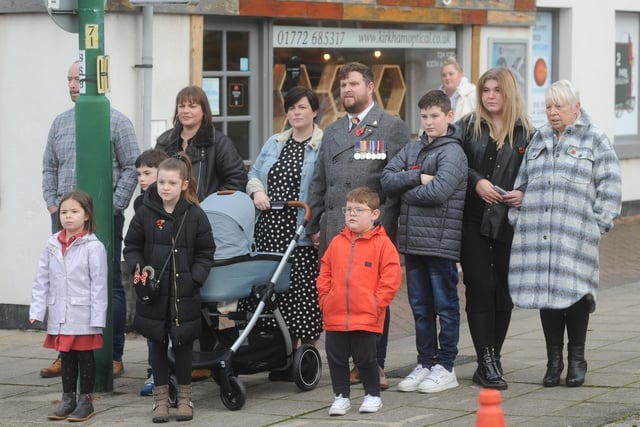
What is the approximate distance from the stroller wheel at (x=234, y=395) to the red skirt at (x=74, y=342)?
2.62ft

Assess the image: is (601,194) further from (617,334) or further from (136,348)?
(136,348)

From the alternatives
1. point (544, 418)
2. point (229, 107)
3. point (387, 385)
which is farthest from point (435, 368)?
point (229, 107)

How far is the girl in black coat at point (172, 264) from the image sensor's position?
8.12 metres

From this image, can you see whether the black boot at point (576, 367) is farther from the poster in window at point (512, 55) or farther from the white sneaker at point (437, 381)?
the poster in window at point (512, 55)

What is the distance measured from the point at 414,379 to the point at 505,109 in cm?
175

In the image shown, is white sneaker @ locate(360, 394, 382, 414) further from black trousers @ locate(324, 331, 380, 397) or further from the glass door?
the glass door

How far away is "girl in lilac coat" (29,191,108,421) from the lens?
8.29 metres

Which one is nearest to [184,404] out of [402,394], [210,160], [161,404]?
[161,404]

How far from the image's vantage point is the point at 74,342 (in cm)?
834

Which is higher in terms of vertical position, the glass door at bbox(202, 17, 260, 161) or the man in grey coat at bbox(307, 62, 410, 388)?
the glass door at bbox(202, 17, 260, 161)

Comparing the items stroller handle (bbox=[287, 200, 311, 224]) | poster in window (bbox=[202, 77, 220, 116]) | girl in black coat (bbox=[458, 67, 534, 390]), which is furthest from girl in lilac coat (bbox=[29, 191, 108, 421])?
poster in window (bbox=[202, 77, 220, 116])

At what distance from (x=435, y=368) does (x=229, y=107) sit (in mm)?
4994

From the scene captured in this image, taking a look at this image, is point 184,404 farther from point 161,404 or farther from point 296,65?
point 296,65

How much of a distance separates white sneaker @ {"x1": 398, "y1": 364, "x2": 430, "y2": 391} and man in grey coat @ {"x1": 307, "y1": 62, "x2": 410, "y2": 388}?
139 mm
